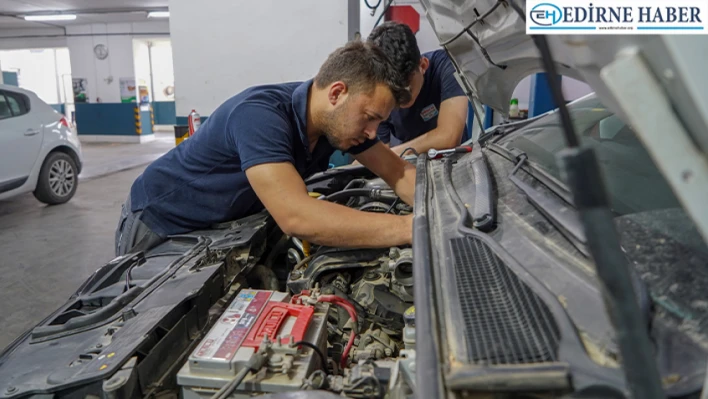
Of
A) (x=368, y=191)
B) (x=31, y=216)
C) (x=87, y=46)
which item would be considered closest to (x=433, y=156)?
(x=368, y=191)

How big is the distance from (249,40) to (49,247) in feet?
8.88

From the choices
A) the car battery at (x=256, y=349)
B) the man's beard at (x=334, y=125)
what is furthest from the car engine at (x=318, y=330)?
the man's beard at (x=334, y=125)

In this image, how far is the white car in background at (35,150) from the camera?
4.80 metres

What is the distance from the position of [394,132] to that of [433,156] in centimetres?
120

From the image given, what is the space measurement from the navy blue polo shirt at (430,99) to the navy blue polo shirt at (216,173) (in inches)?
49.3

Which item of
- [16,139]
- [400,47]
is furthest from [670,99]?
[16,139]

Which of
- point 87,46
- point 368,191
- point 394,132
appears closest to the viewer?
point 368,191

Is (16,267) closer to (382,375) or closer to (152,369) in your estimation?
(152,369)

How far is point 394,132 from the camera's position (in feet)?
11.3

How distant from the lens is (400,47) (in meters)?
2.55

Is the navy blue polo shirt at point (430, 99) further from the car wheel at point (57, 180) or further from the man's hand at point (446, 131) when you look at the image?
the car wheel at point (57, 180)

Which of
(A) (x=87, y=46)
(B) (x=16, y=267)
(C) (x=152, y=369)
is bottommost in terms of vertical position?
(B) (x=16, y=267)

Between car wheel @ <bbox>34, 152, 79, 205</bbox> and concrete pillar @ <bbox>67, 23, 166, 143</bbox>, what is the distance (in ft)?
24.6

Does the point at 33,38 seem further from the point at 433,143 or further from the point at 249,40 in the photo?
the point at 433,143
